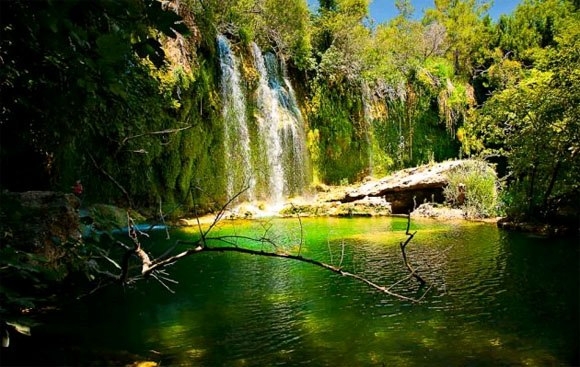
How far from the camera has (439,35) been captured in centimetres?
3266

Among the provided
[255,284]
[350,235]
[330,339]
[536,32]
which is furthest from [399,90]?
[330,339]

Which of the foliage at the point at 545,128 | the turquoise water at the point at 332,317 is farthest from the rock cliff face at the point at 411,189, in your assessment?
the turquoise water at the point at 332,317

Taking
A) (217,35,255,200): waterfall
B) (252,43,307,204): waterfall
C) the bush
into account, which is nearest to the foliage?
the bush

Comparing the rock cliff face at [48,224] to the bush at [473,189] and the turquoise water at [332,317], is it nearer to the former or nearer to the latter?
the turquoise water at [332,317]

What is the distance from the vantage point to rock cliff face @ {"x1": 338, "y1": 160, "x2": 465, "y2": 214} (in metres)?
20.5

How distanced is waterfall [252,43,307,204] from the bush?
23.6 feet

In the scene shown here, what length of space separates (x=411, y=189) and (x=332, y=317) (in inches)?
582

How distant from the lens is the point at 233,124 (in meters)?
21.6

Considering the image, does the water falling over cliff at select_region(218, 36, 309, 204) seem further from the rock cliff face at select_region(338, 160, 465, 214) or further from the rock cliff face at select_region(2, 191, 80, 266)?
the rock cliff face at select_region(2, 191, 80, 266)

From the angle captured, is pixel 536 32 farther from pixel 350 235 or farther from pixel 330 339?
pixel 330 339

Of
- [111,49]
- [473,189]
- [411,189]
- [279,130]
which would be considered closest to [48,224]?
[111,49]

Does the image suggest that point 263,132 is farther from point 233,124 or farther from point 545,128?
point 545,128

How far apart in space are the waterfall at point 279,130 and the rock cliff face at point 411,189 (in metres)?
3.36

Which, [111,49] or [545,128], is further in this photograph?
[545,128]
